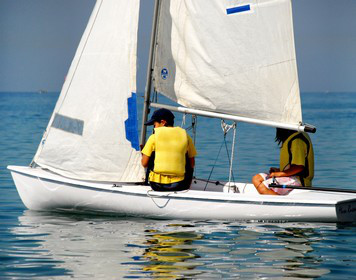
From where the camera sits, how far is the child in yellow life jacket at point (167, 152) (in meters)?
11.6

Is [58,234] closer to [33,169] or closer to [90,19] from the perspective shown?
[33,169]

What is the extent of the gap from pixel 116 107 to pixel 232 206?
7.72ft

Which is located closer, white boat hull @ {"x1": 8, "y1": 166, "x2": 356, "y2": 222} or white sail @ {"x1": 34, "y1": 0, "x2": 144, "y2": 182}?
white boat hull @ {"x1": 8, "y1": 166, "x2": 356, "y2": 222}

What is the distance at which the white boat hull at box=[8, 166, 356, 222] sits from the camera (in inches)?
452

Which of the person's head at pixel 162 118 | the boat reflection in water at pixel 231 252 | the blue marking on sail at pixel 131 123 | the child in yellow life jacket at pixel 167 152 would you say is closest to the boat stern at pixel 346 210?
the boat reflection in water at pixel 231 252

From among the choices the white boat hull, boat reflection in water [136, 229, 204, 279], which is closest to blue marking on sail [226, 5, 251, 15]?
the white boat hull

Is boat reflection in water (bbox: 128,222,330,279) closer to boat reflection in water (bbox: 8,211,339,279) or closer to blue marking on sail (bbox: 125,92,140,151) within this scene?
boat reflection in water (bbox: 8,211,339,279)

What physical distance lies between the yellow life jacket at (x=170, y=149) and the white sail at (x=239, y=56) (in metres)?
0.83

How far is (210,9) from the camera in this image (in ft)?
39.6

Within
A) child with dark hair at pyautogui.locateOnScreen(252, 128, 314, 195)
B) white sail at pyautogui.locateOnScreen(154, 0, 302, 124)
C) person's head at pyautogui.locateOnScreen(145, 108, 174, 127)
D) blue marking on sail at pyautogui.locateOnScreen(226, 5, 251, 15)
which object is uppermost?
blue marking on sail at pyautogui.locateOnScreen(226, 5, 251, 15)

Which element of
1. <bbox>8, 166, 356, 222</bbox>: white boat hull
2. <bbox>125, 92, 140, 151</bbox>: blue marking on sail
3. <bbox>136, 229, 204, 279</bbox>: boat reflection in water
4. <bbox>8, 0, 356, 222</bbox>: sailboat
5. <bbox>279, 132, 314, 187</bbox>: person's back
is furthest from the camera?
<bbox>125, 92, 140, 151</bbox>: blue marking on sail

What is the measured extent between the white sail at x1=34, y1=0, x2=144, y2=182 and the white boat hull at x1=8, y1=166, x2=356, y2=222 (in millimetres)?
265

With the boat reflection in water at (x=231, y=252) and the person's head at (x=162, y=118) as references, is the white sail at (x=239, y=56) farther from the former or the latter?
the boat reflection in water at (x=231, y=252)

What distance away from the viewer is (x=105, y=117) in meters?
12.4
